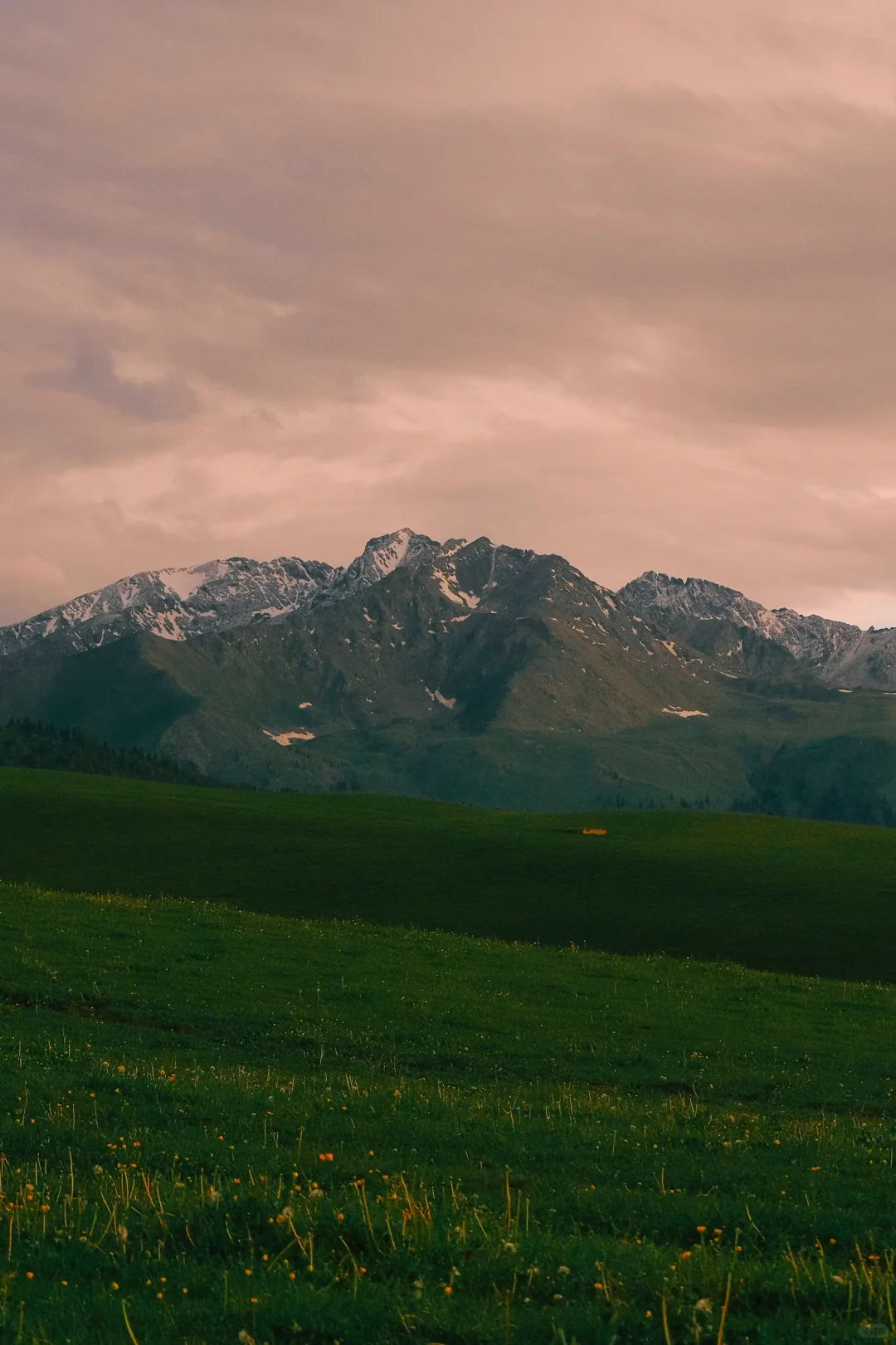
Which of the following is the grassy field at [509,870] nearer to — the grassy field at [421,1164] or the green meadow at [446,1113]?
the green meadow at [446,1113]

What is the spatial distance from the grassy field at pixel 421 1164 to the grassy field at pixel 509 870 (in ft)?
99.5

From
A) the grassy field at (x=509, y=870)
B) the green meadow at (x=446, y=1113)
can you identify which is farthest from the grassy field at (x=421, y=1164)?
the grassy field at (x=509, y=870)

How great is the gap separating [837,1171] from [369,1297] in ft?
34.6

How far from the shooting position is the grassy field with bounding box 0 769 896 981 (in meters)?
76.8

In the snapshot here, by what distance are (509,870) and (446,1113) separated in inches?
2782

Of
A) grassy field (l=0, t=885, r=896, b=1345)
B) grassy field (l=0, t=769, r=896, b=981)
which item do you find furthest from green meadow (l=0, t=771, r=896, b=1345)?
grassy field (l=0, t=769, r=896, b=981)

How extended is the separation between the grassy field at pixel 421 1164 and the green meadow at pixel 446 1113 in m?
0.07

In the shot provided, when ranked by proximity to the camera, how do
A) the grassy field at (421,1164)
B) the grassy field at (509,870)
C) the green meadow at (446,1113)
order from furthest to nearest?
the grassy field at (509,870) < the green meadow at (446,1113) < the grassy field at (421,1164)

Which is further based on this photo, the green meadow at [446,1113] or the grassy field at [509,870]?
the grassy field at [509,870]

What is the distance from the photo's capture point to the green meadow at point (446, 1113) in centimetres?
1152

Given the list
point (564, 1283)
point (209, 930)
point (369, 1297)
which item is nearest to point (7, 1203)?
point (369, 1297)

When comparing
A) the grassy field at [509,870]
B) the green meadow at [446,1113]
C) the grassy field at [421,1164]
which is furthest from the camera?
the grassy field at [509,870]

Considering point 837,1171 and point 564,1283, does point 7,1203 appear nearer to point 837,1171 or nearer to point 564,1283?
point 564,1283

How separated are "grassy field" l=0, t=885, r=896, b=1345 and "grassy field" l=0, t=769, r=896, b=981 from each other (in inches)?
1194
